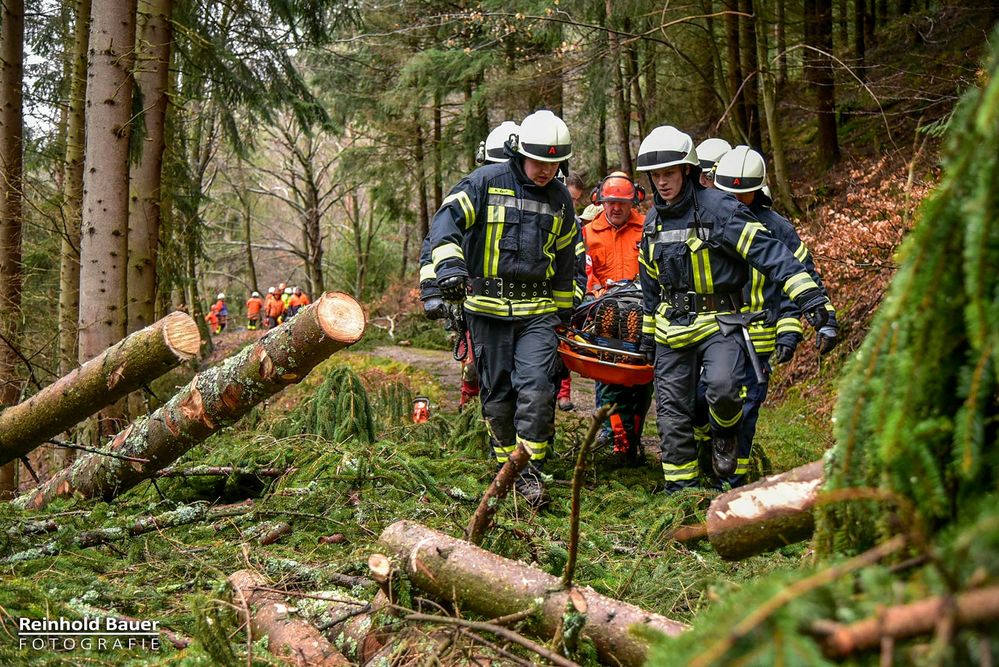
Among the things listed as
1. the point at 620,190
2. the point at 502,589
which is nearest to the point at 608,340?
the point at 620,190

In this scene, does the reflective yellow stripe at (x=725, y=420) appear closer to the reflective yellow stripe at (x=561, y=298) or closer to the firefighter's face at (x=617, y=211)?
the reflective yellow stripe at (x=561, y=298)

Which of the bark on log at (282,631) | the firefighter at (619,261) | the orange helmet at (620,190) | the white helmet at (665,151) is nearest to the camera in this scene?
the bark on log at (282,631)

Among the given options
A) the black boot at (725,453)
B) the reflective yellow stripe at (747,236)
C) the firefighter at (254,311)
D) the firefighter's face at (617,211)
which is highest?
the firefighter's face at (617,211)

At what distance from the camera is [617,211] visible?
7500mm

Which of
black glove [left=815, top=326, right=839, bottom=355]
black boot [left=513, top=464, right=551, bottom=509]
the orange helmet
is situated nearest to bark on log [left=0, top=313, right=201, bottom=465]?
black boot [left=513, top=464, right=551, bottom=509]

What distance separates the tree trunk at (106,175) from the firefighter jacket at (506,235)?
2.63m

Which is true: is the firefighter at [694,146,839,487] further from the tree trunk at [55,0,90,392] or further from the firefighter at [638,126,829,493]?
the tree trunk at [55,0,90,392]

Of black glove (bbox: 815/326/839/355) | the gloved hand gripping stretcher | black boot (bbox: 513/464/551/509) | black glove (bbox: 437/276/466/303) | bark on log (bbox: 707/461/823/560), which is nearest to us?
bark on log (bbox: 707/461/823/560)

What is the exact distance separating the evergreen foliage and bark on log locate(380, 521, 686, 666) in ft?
3.86

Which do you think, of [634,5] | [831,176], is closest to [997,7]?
[831,176]

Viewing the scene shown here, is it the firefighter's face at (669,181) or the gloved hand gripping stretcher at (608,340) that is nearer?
the firefighter's face at (669,181)

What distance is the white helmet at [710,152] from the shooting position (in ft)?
22.6

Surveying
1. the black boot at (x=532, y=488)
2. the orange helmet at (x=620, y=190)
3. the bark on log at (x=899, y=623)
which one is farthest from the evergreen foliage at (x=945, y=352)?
the orange helmet at (x=620, y=190)

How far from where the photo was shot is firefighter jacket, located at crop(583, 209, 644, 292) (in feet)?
25.3
